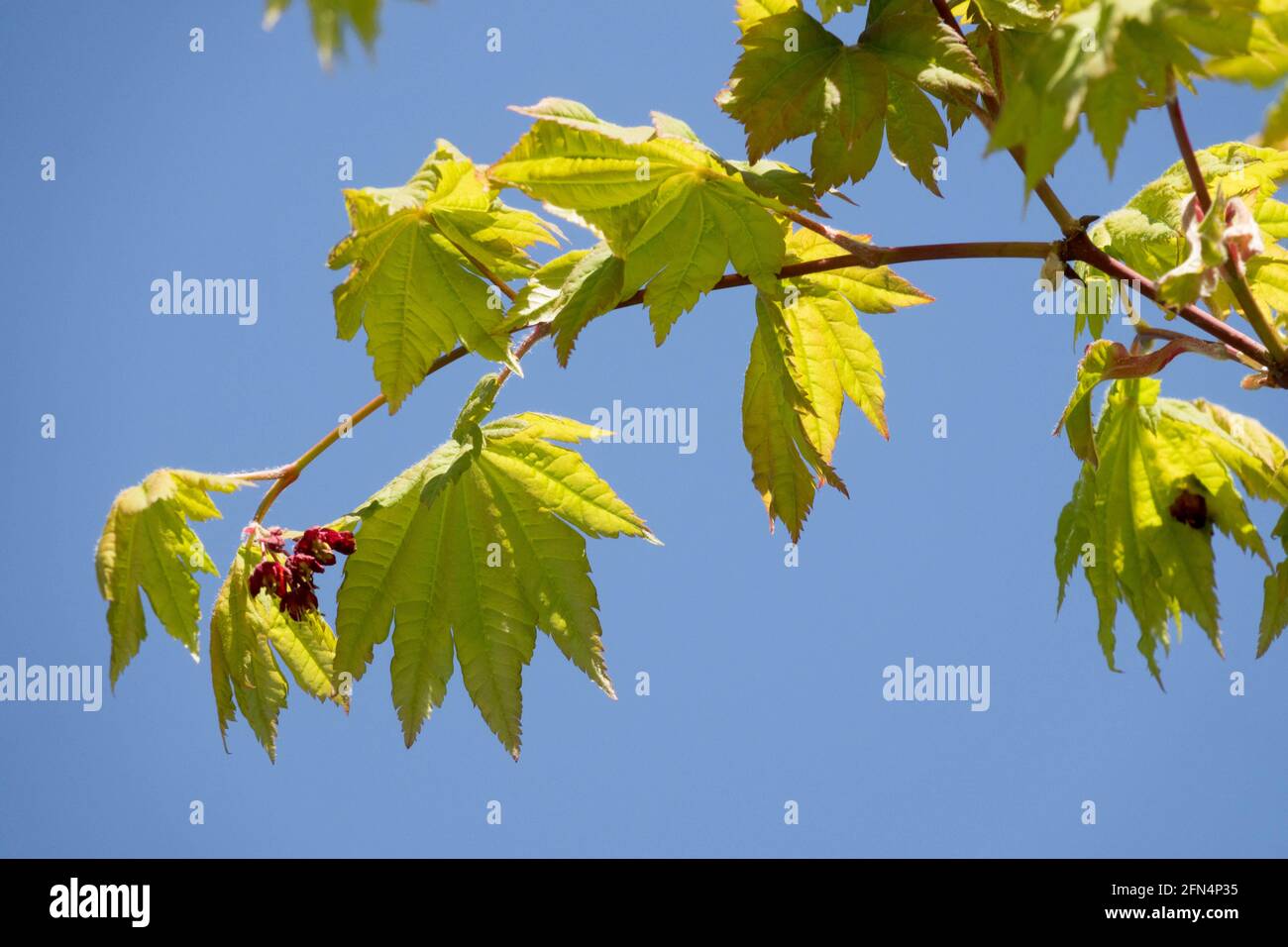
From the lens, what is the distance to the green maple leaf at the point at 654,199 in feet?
6.13

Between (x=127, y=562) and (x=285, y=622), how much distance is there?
13.1 inches

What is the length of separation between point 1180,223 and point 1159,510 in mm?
548

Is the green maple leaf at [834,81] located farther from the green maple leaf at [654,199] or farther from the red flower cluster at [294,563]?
the red flower cluster at [294,563]

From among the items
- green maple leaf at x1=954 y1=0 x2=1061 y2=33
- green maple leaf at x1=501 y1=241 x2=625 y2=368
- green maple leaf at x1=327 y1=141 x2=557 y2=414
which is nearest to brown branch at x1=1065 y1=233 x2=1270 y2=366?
green maple leaf at x1=954 y1=0 x2=1061 y2=33

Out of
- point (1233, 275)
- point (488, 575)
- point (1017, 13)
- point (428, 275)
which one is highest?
point (1017, 13)

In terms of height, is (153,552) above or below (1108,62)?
below

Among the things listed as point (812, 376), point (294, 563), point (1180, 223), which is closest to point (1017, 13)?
point (1180, 223)

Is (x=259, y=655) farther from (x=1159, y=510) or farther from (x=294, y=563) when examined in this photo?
(x=1159, y=510)

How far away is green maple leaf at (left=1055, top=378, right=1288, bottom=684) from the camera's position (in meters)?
2.28

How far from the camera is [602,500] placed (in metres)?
2.30

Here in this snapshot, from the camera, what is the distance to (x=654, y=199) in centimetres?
196

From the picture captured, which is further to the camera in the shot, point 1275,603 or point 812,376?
point 812,376
